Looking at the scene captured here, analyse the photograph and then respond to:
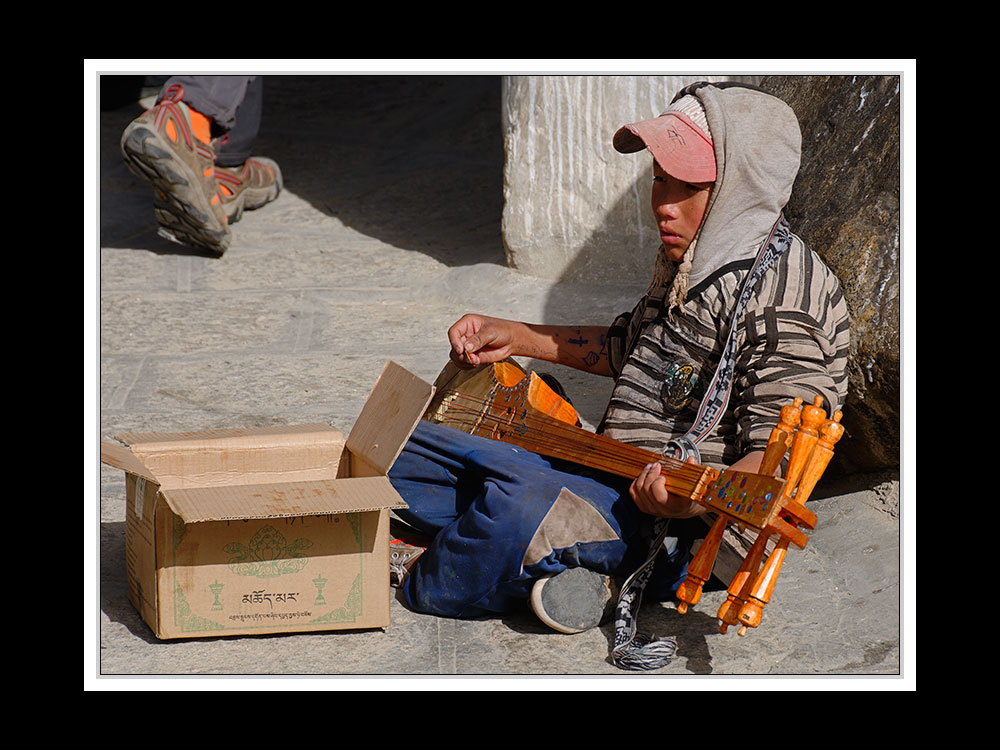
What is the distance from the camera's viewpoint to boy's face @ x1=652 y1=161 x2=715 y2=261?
2.70 metres

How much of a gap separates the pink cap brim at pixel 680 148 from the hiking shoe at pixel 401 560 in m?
1.17

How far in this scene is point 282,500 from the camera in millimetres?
2465

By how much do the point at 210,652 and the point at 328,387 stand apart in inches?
69.0

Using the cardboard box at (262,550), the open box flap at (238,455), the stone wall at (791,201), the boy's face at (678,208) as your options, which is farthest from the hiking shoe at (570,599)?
the stone wall at (791,201)

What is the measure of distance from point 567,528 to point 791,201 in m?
1.38

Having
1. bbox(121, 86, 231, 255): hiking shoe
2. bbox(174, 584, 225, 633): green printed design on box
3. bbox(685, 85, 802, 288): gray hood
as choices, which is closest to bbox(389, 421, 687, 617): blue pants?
bbox(174, 584, 225, 633): green printed design on box

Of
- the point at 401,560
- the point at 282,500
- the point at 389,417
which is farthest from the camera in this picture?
the point at 401,560

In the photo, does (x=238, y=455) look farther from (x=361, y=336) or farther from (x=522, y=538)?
(x=361, y=336)

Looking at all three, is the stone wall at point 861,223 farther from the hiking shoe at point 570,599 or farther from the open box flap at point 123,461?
the open box flap at point 123,461

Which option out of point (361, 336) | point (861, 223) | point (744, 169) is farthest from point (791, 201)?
point (361, 336)

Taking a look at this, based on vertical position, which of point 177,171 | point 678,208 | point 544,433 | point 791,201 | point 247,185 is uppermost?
point 247,185

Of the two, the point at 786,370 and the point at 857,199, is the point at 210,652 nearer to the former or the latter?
the point at 786,370

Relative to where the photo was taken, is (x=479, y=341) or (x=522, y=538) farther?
(x=479, y=341)

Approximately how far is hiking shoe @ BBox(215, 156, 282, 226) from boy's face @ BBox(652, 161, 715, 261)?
3.54m
